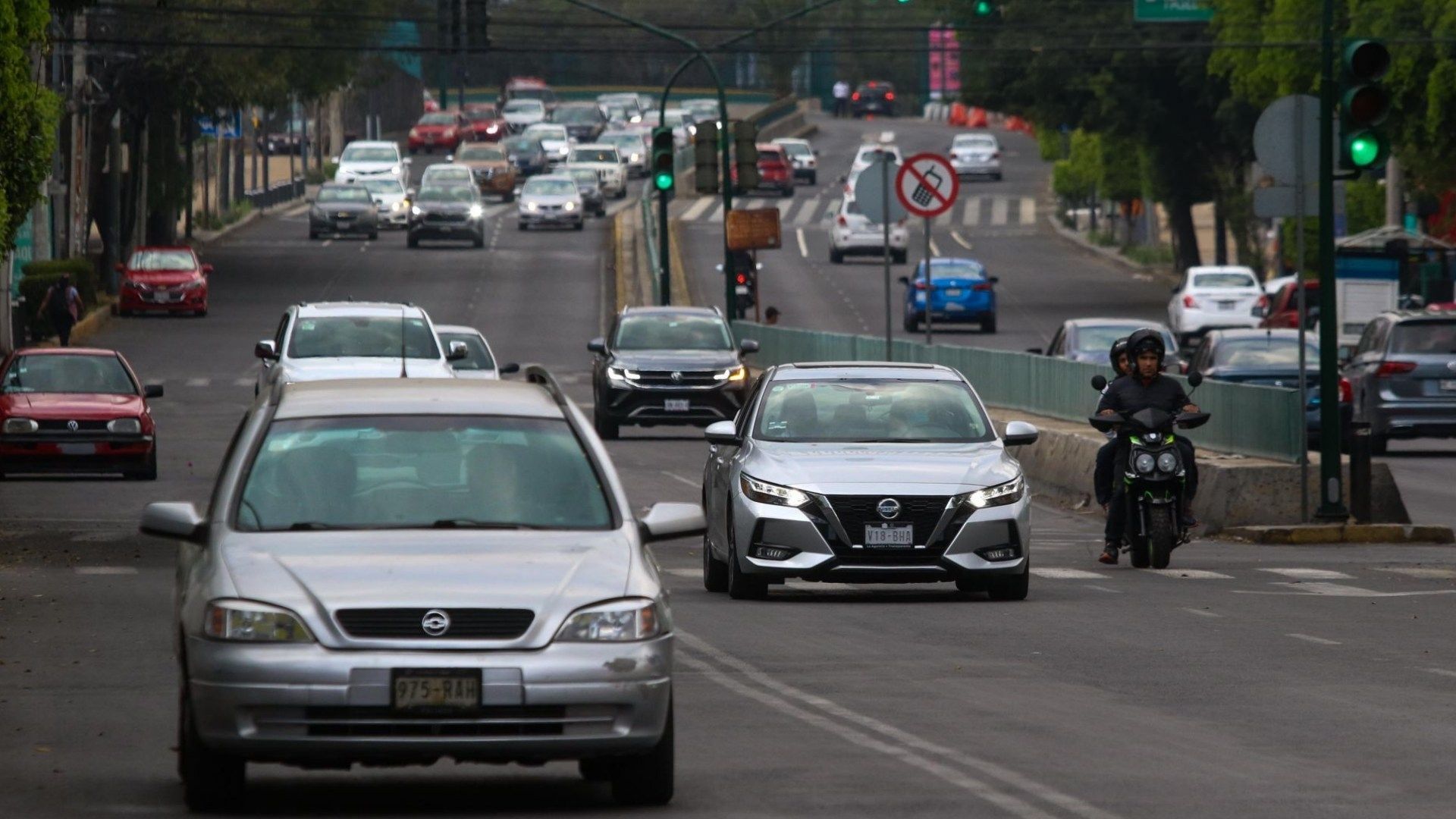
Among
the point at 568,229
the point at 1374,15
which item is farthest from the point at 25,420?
the point at 568,229

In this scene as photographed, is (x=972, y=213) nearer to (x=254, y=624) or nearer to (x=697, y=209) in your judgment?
(x=697, y=209)

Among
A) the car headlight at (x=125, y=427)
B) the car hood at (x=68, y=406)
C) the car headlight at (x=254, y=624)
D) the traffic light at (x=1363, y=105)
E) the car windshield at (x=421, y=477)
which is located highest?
the traffic light at (x=1363, y=105)

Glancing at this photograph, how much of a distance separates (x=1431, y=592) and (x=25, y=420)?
1580 cm

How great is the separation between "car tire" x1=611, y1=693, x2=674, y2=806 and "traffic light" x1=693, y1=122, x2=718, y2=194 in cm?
3590

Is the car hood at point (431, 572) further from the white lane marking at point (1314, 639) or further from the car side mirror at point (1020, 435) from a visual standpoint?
the car side mirror at point (1020, 435)

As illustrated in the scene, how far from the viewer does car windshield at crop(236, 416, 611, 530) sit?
938 centimetres

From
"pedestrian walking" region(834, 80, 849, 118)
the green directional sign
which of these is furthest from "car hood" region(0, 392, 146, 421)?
"pedestrian walking" region(834, 80, 849, 118)

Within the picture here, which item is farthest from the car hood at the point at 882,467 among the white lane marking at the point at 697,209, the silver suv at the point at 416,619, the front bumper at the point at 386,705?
the white lane marking at the point at 697,209

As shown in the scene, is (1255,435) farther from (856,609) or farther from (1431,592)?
(856,609)

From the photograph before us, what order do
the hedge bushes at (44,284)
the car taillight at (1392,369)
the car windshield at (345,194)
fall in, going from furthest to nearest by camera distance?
the car windshield at (345,194)
the hedge bushes at (44,284)
the car taillight at (1392,369)

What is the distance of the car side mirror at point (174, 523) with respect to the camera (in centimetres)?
927

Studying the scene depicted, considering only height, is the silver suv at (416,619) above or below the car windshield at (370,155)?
below

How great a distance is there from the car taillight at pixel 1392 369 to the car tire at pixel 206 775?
80.1 feet

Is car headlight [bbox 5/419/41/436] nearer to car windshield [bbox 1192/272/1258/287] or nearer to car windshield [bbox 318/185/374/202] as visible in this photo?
car windshield [bbox 1192/272/1258/287]
